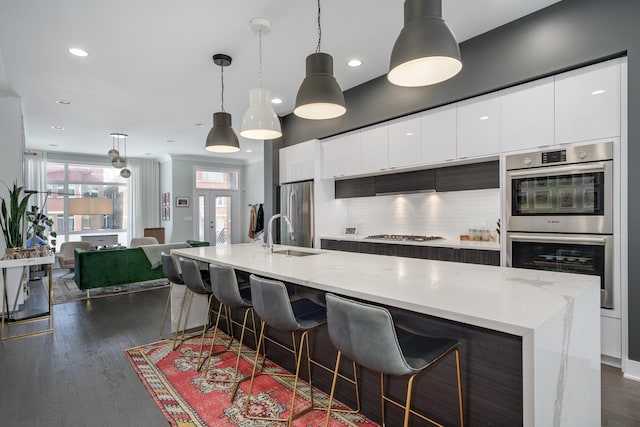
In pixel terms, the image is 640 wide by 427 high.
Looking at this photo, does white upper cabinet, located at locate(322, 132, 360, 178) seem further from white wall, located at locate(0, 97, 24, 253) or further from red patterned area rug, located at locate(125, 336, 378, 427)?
white wall, located at locate(0, 97, 24, 253)

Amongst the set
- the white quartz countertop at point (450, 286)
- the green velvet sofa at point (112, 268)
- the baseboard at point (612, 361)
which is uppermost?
the white quartz countertop at point (450, 286)

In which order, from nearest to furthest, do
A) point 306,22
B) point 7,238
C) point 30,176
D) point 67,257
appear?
point 306,22 < point 7,238 < point 67,257 < point 30,176

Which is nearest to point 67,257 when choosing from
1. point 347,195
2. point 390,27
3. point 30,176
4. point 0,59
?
point 30,176

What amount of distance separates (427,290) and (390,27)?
2.46 m

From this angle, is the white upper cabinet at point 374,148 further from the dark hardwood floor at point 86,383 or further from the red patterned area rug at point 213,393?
the dark hardwood floor at point 86,383

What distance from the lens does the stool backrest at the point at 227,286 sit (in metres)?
2.31

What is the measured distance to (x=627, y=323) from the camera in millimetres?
2441

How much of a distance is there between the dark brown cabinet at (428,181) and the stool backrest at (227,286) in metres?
2.64

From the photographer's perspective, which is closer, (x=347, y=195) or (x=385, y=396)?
(x=385, y=396)

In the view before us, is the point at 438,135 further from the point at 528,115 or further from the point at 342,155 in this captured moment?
the point at 342,155

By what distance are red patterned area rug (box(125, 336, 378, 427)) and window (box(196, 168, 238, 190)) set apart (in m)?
7.11

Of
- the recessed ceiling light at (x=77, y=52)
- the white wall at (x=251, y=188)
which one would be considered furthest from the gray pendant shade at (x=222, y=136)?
the white wall at (x=251, y=188)

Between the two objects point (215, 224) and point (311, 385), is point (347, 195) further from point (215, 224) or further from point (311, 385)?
point (215, 224)

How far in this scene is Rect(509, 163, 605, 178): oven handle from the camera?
2.56 metres
